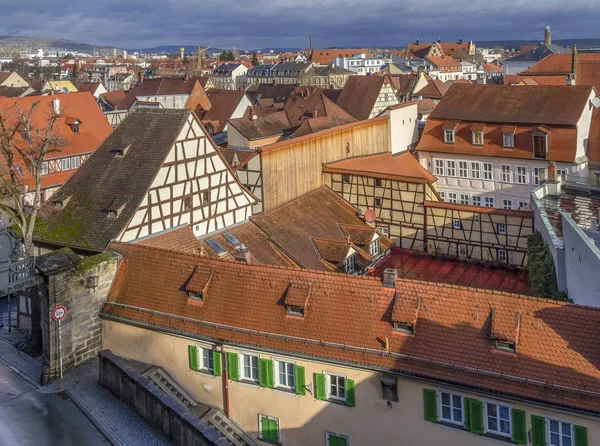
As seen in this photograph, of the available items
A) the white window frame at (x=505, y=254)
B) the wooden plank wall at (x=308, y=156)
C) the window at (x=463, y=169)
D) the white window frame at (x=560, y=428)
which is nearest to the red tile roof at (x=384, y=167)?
the wooden plank wall at (x=308, y=156)

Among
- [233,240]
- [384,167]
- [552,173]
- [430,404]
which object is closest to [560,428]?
[430,404]

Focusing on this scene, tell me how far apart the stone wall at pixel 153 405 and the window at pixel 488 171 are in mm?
26766

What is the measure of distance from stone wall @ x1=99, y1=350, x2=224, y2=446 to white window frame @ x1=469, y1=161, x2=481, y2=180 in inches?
1057

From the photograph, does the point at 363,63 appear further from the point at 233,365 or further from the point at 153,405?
the point at 153,405

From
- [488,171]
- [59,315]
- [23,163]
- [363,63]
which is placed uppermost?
[363,63]

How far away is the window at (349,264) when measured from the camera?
28859mm

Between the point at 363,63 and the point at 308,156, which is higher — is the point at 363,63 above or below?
above

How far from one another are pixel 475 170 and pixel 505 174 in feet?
6.07

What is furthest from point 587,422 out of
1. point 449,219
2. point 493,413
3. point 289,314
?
point 449,219

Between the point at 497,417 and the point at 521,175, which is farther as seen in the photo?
the point at 521,175

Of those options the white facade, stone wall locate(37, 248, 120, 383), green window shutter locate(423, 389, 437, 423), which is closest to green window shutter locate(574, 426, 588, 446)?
green window shutter locate(423, 389, 437, 423)

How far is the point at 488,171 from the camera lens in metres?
40.1

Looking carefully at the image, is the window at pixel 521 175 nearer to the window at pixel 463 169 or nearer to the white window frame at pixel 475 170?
the white window frame at pixel 475 170

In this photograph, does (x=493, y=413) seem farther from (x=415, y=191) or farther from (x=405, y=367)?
(x=415, y=191)
